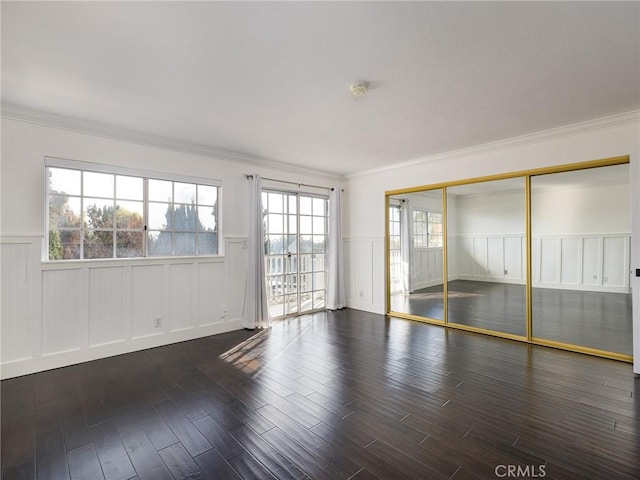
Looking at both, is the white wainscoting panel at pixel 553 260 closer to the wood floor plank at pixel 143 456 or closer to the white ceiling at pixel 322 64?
the white ceiling at pixel 322 64

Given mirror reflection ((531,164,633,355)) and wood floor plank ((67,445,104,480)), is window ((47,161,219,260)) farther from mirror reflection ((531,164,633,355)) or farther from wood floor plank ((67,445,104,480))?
mirror reflection ((531,164,633,355))

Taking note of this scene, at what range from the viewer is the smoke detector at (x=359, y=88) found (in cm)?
258

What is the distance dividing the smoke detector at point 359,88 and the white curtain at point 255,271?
2.47 m

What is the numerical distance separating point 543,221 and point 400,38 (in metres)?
3.18

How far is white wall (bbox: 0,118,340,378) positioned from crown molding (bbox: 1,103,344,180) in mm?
47

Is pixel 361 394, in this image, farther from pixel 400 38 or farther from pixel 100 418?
pixel 400 38

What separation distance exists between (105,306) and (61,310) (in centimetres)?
38

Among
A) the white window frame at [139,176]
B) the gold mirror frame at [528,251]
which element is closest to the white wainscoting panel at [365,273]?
the gold mirror frame at [528,251]

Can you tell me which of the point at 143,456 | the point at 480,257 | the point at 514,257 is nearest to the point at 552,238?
the point at 514,257

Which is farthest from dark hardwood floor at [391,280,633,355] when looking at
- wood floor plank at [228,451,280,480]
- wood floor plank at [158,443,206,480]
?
wood floor plank at [158,443,206,480]

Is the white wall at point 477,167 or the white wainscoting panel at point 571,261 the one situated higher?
the white wall at point 477,167

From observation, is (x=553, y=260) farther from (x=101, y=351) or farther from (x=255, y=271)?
(x=101, y=351)

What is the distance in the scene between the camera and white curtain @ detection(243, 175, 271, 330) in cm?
462

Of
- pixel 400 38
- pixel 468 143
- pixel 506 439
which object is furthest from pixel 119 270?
pixel 468 143
